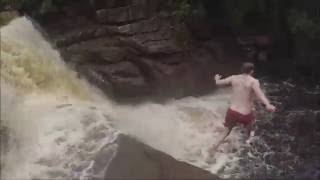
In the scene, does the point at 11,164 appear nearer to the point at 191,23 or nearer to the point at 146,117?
the point at 146,117

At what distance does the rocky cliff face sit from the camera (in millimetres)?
13094

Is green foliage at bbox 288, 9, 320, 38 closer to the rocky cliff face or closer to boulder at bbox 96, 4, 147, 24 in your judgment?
the rocky cliff face

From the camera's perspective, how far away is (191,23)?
1472 centimetres

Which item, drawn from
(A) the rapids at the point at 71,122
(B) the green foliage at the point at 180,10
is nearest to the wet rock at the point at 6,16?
(A) the rapids at the point at 71,122

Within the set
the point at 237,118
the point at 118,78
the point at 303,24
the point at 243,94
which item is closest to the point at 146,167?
the point at 237,118

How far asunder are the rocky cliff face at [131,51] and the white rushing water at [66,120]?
40cm

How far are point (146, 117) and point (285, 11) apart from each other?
4.64 metres

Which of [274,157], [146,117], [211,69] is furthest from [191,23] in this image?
[274,157]

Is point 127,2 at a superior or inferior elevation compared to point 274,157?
superior

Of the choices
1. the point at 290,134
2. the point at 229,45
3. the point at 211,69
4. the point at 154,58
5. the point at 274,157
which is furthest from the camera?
the point at 229,45

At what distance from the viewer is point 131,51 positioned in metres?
13.5

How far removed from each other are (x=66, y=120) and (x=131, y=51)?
399 cm

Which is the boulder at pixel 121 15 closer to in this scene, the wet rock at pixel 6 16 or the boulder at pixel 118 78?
the boulder at pixel 118 78

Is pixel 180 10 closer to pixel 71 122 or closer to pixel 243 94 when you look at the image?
pixel 71 122
